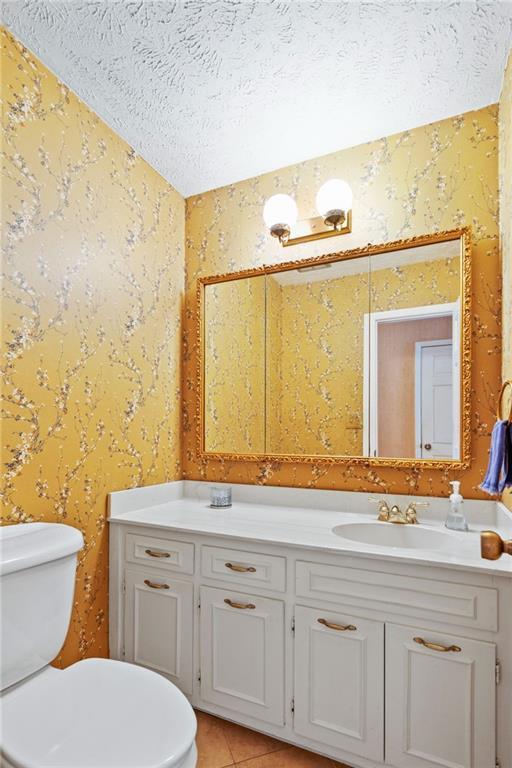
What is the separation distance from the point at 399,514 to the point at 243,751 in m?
1.02

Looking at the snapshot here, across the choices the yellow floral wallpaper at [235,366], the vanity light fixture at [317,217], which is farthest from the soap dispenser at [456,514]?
the vanity light fixture at [317,217]

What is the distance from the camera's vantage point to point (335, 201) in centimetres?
190

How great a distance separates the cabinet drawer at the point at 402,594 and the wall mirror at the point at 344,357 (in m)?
0.57

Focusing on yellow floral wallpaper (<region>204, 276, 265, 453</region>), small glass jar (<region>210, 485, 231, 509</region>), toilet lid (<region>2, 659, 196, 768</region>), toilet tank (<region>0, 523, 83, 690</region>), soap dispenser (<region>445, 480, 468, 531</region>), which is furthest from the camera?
yellow floral wallpaper (<region>204, 276, 265, 453</region>)

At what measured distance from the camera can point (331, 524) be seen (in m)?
1.68

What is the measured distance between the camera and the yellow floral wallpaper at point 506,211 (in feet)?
4.91

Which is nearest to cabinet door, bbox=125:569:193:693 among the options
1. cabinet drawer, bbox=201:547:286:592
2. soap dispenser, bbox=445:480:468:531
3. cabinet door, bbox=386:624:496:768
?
cabinet drawer, bbox=201:547:286:592

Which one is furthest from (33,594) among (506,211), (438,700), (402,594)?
(506,211)

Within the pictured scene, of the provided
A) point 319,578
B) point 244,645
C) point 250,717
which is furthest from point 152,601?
point 319,578

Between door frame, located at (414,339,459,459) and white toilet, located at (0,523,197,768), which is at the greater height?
door frame, located at (414,339,459,459)

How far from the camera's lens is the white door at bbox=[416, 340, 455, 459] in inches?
67.6

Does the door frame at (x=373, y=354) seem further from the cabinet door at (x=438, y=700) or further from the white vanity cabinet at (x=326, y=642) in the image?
Answer: the cabinet door at (x=438, y=700)

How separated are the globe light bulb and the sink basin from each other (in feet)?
4.32

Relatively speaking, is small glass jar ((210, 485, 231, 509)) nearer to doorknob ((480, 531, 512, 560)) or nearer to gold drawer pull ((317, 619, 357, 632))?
gold drawer pull ((317, 619, 357, 632))
